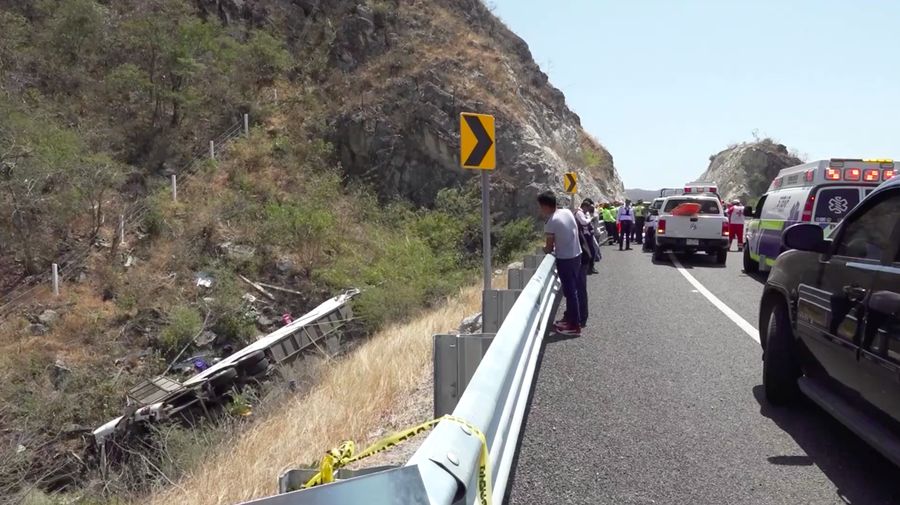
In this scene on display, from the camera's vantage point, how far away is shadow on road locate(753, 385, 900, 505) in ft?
13.0

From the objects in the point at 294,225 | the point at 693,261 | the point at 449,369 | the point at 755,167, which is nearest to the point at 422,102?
the point at 294,225

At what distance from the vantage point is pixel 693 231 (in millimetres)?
18703

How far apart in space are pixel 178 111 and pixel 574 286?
27556mm

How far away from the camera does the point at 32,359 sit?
17766 millimetres

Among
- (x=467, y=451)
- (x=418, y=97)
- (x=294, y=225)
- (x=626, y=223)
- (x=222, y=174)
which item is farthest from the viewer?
(x=418, y=97)

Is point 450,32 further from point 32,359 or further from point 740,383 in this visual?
point 740,383

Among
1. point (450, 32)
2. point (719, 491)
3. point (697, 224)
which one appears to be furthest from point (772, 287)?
point (450, 32)

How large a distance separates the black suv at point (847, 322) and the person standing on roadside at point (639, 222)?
21.3 m

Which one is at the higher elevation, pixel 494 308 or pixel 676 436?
pixel 494 308

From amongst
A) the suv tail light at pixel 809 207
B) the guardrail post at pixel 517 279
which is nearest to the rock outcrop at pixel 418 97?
the suv tail light at pixel 809 207

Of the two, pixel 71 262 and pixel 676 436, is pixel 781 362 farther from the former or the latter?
pixel 71 262

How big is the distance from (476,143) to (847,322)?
566 cm

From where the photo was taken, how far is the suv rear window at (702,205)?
1928cm

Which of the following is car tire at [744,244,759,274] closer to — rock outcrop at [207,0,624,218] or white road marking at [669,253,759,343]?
white road marking at [669,253,759,343]
